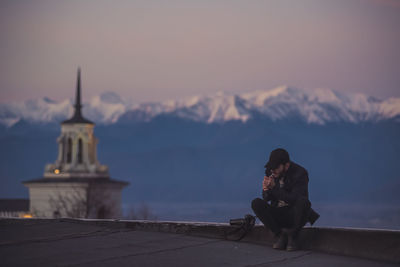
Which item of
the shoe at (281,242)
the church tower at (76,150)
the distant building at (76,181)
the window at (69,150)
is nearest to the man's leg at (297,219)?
the shoe at (281,242)

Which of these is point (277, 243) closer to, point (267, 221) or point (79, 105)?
point (267, 221)

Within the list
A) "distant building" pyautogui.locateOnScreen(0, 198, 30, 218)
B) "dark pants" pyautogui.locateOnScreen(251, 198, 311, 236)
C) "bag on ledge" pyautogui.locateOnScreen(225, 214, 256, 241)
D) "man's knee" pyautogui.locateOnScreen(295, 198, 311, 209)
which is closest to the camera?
"man's knee" pyautogui.locateOnScreen(295, 198, 311, 209)

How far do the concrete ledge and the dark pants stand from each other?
0.81 ft

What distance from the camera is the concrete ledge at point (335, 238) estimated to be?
9195 millimetres

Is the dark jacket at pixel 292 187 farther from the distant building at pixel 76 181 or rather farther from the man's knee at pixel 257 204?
the distant building at pixel 76 181

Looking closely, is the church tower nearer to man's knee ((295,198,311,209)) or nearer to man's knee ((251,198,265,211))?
man's knee ((251,198,265,211))

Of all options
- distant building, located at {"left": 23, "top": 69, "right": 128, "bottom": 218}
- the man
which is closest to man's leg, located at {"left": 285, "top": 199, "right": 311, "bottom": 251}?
the man

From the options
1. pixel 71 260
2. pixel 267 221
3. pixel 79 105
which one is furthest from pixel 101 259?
pixel 79 105

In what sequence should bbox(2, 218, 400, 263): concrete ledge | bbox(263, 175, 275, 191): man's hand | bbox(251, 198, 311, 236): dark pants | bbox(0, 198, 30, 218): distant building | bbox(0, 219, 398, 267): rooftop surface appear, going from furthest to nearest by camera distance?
bbox(0, 198, 30, 218): distant building < bbox(251, 198, 311, 236): dark pants < bbox(263, 175, 275, 191): man's hand < bbox(0, 219, 398, 267): rooftop surface < bbox(2, 218, 400, 263): concrete ledge

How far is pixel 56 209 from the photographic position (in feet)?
443

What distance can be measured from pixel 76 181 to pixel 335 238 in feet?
423

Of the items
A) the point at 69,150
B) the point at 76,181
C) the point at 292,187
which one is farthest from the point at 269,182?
the point at 69,150

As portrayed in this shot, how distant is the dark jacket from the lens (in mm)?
9836

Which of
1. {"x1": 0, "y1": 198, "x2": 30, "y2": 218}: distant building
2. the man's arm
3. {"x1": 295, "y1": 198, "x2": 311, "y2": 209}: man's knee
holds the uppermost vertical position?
{"x1": 0, "y1": 198, "x2": 30, "y2": 218}: distant building
